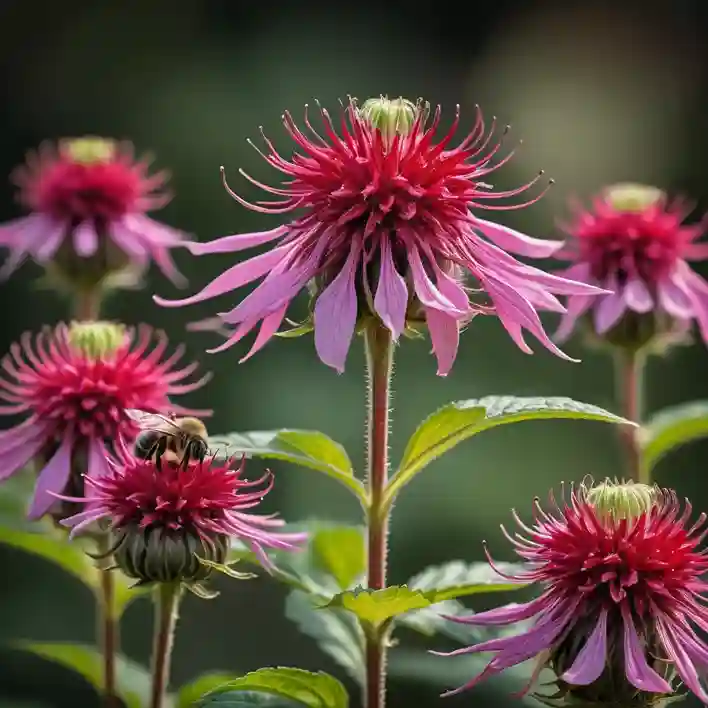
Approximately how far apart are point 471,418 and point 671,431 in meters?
0.42

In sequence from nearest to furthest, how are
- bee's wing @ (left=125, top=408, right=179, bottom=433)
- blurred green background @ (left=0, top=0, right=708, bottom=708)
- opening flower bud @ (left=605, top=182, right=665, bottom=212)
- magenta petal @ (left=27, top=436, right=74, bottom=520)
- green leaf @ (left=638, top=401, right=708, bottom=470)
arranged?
bee's wing @ (left=125, top=408, right=179, bottom=433)
magenta petal @ (left=27, top=436, right=74, bottom=520)
green leaf @ (left=638, top=401, right=708, bottom=470)
opening flower bud @ (left=605, top=182, right=665, bottom=212)
blurred green background @ (left=0, top=0, right=708, bottom=708)

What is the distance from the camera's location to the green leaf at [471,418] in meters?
0.79

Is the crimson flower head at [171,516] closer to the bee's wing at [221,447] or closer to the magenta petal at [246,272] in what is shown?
the bee's wing at [221,447]

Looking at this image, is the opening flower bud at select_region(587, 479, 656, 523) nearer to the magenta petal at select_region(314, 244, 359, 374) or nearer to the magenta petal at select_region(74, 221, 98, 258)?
the magenta petal at select_region(314, 244, 359, 374)

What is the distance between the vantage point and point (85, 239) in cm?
138

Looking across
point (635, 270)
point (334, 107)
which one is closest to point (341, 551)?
point (635, 270)

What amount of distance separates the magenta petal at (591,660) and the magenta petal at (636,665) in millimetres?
13

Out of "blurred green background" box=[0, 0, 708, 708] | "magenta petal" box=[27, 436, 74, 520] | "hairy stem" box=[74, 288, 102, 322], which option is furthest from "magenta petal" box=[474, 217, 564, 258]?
"blurred green background" box=[0, 0, 708, 708]

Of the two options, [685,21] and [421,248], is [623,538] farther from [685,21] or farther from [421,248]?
[685,21]

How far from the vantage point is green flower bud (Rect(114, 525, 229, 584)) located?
86 cm

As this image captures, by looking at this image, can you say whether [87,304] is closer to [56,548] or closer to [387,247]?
[56,548]

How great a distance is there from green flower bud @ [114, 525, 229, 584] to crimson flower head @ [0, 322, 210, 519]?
110 mm

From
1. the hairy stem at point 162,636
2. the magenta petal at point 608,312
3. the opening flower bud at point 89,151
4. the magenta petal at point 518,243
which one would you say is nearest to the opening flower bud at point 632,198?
the magenta petal at point 608,312

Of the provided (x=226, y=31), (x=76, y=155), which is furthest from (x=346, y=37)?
(x=76, y=155)
